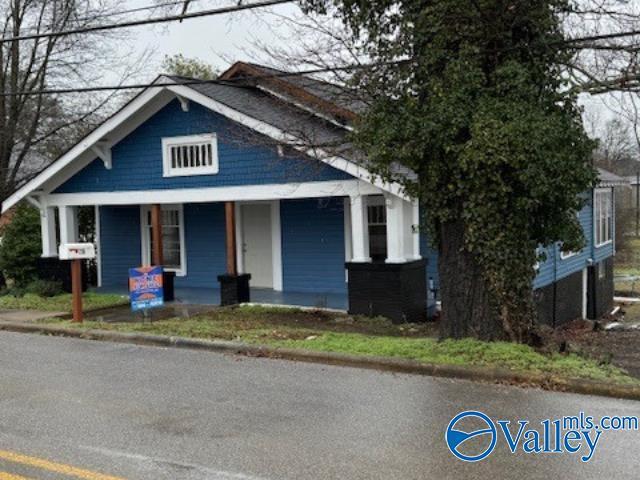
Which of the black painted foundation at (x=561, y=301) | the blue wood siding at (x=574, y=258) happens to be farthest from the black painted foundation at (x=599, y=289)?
the black painted foundation at (x=561, y=301)

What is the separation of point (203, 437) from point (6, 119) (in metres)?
16.4

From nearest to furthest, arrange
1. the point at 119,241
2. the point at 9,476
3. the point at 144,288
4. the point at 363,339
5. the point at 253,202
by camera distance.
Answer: the point at 9,476, the point at 363,339, the point at 144,288, the point at 253,202, the point at 119,241

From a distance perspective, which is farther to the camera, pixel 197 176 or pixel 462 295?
pixel 197 176

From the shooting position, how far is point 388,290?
13305mm

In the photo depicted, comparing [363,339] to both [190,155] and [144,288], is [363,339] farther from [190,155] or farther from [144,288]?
[190,155]

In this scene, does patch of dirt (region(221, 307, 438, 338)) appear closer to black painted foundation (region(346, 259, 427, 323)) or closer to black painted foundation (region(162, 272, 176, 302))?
black painted foundation (region(346, 259, 427, 323))

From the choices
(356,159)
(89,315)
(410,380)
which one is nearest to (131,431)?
(410,380)

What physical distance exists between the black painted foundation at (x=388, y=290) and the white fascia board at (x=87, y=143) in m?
6.26

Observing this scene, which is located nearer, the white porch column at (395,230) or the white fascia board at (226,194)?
the white porch column at (395,230)

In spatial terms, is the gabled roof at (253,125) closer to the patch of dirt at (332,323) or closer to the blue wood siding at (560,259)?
the patch of dirt at (332,323)

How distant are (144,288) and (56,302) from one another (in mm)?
4324

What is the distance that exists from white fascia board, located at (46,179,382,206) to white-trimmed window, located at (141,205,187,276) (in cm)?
225

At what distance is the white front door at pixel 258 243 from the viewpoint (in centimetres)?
1816

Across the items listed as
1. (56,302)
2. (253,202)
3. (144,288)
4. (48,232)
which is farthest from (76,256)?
(48,232)
